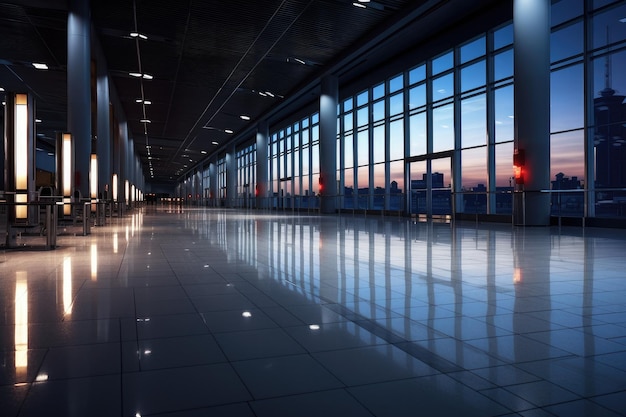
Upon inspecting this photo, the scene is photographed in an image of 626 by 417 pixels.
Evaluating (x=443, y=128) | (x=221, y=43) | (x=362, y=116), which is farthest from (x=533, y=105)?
(x=362, y=116)

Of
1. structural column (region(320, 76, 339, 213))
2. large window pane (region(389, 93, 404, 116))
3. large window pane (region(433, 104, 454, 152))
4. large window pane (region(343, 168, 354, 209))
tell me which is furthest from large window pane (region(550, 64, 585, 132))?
large window pane (region(343, 168, 354, 209))

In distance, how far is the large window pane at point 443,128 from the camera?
20.9 metres

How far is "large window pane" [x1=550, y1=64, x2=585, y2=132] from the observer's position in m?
16.2

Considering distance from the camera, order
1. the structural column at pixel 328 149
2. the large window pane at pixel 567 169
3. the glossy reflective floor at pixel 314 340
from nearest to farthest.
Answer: the glossy reflective floor at pixel 314 340, the large window pane at pixel 567 169, the structural column at pixel 328 149

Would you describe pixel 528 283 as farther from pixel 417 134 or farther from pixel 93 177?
pixel 417 134

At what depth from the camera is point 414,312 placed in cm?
385

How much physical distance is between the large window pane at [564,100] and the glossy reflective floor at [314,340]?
11.8m

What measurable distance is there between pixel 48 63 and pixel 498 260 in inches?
968

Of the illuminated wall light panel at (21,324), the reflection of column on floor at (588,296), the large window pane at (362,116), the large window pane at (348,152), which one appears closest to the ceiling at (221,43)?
the large window pane at (362,116)

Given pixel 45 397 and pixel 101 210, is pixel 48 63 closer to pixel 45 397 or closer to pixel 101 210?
pixel 101 210

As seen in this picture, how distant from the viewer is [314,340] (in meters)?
3.09

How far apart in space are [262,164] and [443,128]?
22443 mm

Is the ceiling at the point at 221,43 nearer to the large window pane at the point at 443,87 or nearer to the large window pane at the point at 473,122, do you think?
the large window pane at the point at 443,87

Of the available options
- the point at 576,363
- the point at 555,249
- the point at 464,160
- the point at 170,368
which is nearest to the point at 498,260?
the point at 555,249
